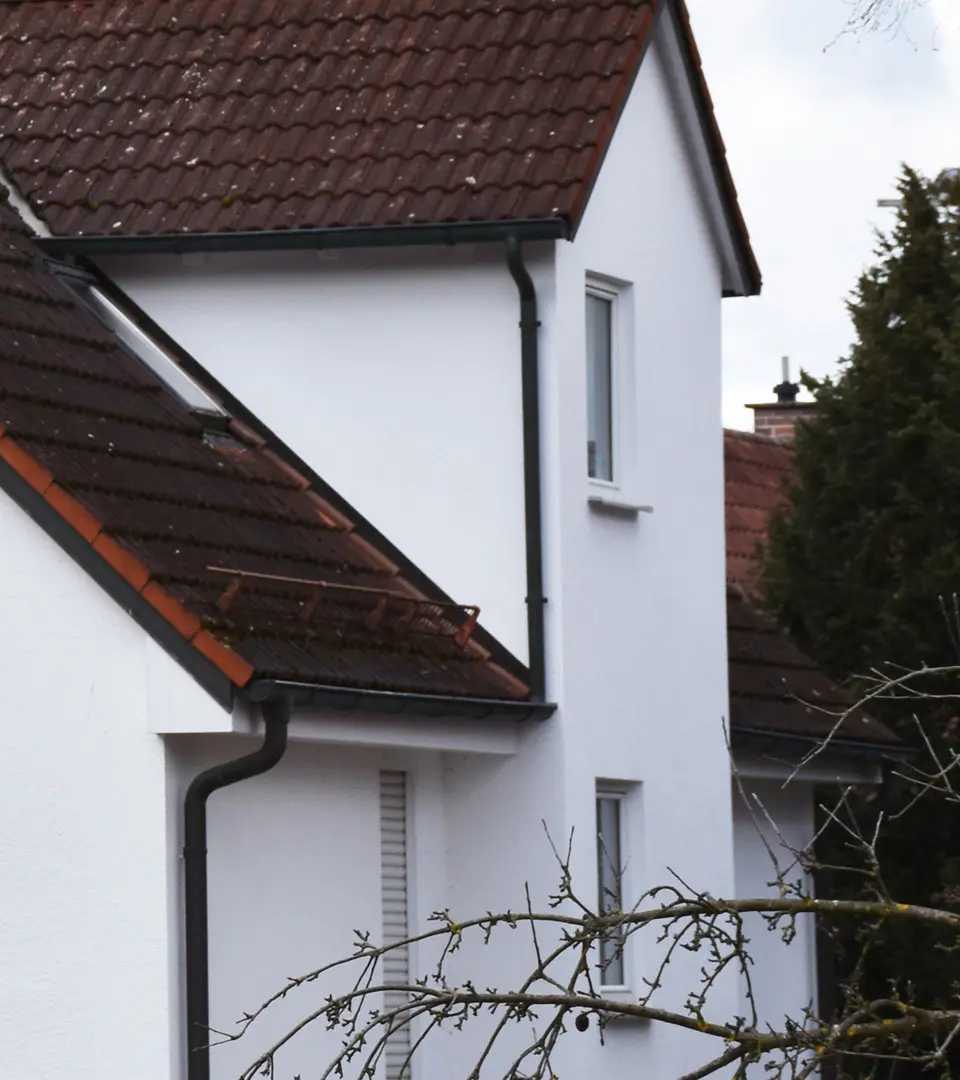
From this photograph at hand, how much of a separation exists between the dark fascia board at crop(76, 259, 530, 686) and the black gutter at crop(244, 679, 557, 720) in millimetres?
323

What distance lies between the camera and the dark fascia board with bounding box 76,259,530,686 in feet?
42.8

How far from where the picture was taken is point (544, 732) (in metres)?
13.1

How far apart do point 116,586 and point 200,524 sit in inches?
47.3

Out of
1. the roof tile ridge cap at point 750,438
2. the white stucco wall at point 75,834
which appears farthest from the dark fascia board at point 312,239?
the roof tile ridge cap at point 750,438

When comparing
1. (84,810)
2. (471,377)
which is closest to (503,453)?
(471,377)

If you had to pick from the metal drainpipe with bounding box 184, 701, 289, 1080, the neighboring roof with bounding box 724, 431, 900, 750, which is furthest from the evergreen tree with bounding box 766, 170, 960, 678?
the metal drainpipe with bounding box 184, 701, 289, 1080

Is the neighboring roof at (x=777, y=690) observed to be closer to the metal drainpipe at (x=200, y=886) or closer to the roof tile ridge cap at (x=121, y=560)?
the metal drainpipe at (x=200, y=886)

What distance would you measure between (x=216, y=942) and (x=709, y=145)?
6.10m

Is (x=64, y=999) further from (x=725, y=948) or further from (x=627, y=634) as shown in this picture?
(x=725, y=948)

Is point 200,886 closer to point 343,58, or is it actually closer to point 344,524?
point 344,524

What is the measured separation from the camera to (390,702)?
37.9 ft

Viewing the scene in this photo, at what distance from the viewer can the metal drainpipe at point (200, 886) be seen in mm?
10672

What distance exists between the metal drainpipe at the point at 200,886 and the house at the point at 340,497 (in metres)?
0.02

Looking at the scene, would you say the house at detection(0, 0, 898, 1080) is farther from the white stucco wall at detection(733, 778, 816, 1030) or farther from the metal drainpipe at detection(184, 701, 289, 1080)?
the white stucco wall at detection(733, 778, 816, 1030)
